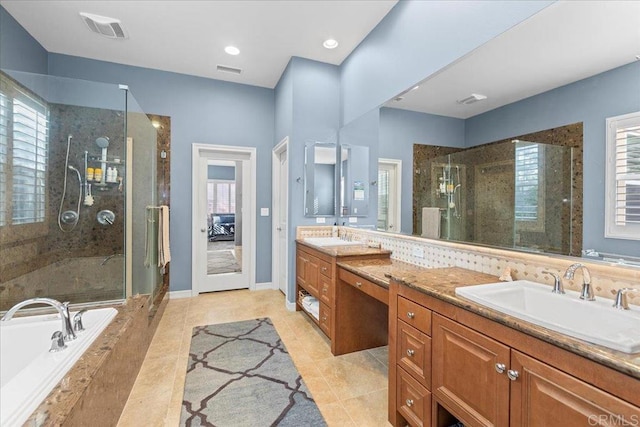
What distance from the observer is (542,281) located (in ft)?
4.55

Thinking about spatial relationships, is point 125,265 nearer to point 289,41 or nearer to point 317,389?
point 317,389

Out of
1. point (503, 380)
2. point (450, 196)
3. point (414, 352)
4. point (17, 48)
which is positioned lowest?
point (414, 352)

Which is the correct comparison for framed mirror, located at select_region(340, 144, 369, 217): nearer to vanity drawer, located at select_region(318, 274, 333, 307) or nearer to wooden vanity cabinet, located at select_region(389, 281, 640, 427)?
vanity drawer, located at select_region(318, 274, 333, 307)

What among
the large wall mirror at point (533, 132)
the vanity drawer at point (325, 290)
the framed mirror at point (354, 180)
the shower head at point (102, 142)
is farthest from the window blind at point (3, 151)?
the large wall mirror at point (533, 132)

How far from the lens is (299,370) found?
7.16ft

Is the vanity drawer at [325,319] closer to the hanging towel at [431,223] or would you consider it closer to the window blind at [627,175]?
the hanging towel at [431,223]

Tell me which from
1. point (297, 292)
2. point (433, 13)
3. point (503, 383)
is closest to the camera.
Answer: point (503, 383)

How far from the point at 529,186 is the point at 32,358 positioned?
9.09 feet

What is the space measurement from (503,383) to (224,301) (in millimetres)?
3413

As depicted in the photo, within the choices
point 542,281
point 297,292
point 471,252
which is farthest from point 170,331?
point 542,281

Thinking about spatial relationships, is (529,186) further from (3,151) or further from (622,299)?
(3,151)

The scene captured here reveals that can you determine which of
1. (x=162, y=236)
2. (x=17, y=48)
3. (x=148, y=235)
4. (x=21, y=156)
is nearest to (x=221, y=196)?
(x=162, y=236)

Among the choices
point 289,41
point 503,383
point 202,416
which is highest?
point 289,41

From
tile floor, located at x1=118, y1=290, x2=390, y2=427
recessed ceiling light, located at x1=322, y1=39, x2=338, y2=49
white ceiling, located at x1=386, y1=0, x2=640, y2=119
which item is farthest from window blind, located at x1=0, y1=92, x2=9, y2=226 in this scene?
white ceiling, located at x1=386, y1=0, x2=640, y2=119
